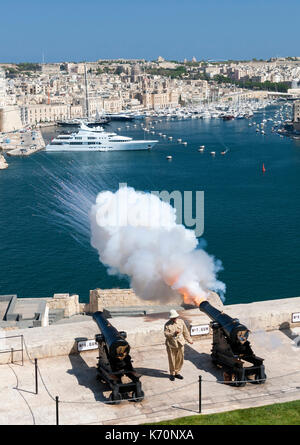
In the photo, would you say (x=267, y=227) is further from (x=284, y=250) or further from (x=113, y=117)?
(x=113, y=117)

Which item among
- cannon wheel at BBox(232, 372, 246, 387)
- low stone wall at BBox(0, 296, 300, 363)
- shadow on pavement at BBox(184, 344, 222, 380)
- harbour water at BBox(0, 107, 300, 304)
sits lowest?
harbour water at BBox(0, 107, 300, 304)

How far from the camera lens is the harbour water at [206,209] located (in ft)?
59.6

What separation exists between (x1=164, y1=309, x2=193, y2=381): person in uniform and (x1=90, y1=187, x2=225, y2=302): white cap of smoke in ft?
7.72

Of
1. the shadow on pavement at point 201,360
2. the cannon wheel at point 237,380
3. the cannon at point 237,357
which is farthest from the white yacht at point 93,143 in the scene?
the cannon wheel at point 237,380

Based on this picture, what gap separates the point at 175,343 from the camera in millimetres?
4562

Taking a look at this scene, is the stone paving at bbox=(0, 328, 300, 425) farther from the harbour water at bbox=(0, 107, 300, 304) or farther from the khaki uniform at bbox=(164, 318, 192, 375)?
the harbour water at bbox=(0, 107, 300, 304)

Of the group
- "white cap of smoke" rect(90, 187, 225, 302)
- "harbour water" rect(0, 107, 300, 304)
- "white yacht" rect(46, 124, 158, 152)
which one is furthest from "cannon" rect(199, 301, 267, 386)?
"white yacht" rect(46, 124, 158, 152)

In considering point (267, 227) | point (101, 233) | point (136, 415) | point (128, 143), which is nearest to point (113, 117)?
point (128, 143)

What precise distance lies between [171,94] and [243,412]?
110 m

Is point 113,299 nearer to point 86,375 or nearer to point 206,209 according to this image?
point 86,375

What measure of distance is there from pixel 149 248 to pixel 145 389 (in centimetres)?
Result: 382

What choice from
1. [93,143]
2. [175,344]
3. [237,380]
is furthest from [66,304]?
[93,143]

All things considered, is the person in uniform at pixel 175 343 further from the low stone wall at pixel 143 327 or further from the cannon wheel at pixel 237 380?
the low stone wall at pixel 143 327

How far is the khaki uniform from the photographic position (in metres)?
4.57
